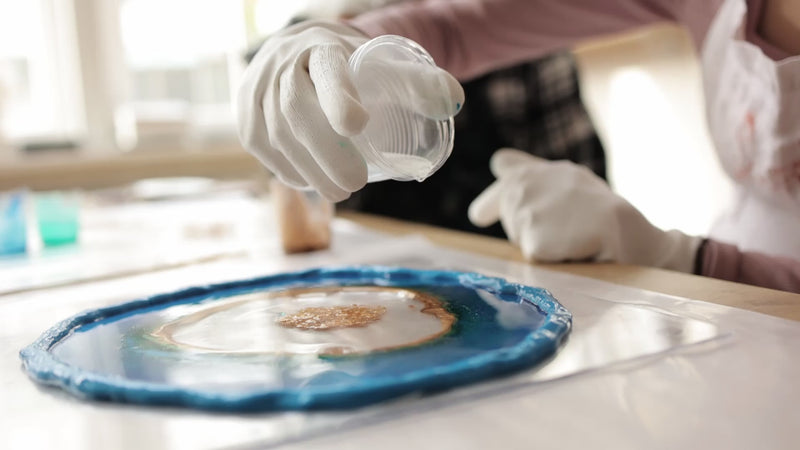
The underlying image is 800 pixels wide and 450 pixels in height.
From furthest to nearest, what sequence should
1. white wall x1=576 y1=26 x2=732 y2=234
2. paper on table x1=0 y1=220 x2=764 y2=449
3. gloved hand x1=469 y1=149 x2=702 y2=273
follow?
white wall x1=576 y1=26 x2=732 y2=234, gloved hand x1=469 y1=149 x2=702 y2=273, paper on table x1=0 y1=220 x2=764 y2=449

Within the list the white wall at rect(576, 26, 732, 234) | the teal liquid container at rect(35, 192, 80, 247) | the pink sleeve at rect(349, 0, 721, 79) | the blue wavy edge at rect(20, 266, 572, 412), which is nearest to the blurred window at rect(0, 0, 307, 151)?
the white wall at rect(576, 26, 732, 234)

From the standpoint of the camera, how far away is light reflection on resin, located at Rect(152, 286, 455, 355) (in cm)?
54

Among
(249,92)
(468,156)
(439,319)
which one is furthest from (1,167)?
(439,319)

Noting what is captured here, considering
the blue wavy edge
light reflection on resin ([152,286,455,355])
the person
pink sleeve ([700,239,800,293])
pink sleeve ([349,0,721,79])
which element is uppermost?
pink sleeve ([349,0,721,79])

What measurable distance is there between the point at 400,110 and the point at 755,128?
0.45 meters

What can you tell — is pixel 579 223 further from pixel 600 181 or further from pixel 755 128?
pixel 755 128

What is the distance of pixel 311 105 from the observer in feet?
2.15

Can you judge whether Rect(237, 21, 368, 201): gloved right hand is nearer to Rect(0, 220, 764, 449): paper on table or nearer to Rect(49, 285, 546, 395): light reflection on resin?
Rect(49, 285, 546, 395): light reflection on resin

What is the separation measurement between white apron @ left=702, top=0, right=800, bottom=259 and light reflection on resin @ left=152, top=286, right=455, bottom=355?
46cm

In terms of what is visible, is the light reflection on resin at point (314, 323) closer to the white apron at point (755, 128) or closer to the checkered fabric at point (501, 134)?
the white apron at point (755, 128)

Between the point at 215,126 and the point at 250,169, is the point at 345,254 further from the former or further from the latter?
Answer: the point at 215,126

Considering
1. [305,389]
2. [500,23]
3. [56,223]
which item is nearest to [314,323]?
[305,389]

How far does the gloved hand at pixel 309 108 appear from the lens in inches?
23.7

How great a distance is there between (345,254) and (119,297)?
1.00ft
